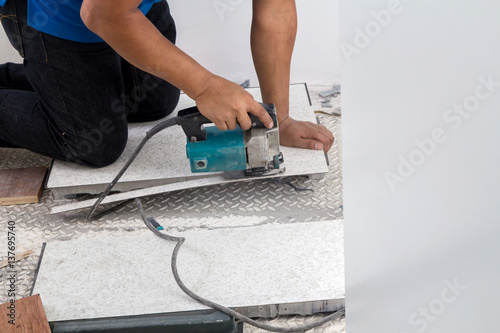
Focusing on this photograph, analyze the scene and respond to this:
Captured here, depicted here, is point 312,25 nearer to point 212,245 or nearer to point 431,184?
point 212,245

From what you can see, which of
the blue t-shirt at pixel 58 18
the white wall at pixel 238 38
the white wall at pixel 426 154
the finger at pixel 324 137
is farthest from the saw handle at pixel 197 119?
the white wall at pixel 426 154

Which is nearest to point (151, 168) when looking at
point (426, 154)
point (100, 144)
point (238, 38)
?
point (100, 144)

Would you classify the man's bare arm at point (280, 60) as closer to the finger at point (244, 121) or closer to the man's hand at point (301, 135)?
the man's hand at point (301, 135)

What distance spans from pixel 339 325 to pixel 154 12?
1331 mm

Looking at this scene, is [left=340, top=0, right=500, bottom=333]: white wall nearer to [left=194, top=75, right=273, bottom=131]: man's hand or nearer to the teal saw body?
[left=194, top=75, right=273, bottom=131]: man's hand

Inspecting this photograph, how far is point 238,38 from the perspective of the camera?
2.43m

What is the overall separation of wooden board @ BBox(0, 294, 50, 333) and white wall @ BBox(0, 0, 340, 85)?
1.52 m

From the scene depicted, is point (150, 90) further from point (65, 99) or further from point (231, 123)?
point (231, 123)

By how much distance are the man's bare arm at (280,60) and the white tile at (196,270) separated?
0.45 meters

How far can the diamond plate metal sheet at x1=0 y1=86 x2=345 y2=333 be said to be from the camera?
1653mm

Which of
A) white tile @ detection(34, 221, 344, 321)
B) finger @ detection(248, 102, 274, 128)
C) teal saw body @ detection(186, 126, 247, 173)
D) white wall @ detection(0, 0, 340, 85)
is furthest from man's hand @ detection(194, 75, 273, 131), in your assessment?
white wall @ detection(0, 0, 340, 85)

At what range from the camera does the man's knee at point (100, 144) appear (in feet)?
5.85

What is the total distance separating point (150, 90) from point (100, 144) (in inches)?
14.4

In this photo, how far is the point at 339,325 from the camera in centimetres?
127
